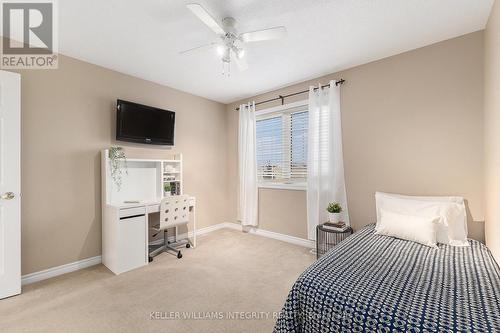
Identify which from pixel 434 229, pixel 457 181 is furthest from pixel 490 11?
pixel 434 229

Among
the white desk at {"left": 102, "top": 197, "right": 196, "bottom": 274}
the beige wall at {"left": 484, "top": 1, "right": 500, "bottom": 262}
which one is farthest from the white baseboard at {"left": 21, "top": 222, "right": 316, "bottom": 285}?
the beige wall at {"left": 484, "top": 1, "right": 500, "bottom": 262}

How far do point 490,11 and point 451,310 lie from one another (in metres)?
2.51

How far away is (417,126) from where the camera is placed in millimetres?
2598

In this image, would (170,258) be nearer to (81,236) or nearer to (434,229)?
(81,236)

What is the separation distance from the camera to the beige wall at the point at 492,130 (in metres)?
1.73

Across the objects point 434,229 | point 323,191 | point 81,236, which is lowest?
point 81,236

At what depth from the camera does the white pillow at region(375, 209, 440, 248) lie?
2035mm

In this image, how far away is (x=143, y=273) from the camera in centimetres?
266

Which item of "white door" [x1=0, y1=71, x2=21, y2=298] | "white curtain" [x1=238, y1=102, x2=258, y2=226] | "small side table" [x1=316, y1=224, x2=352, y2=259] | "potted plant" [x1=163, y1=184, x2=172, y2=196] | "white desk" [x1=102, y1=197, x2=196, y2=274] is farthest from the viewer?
"white curtain" [x1=238, y1=102, x2=258, y2=226]

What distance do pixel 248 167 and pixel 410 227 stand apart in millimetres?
2628

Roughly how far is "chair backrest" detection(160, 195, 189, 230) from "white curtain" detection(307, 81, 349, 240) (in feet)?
6.04

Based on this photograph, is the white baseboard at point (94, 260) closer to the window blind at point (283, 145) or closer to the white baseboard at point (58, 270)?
the white baseboard at point (58, 270)

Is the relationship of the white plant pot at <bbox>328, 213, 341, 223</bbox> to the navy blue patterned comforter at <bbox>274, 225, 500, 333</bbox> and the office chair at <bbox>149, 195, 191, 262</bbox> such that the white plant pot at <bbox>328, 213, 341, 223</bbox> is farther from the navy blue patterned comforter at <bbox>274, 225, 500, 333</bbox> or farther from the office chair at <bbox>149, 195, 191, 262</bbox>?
the office chair at <bbox>149, 195, 191, 262</bbox>

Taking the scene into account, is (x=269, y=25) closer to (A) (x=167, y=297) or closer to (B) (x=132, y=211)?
(B) (x=132, y=211)
